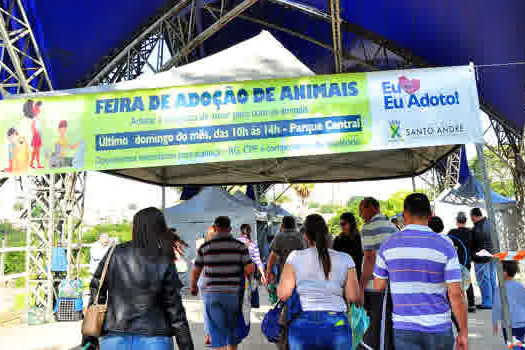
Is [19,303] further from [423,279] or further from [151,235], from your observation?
[423,279]

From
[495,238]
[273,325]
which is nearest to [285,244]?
[273,325]

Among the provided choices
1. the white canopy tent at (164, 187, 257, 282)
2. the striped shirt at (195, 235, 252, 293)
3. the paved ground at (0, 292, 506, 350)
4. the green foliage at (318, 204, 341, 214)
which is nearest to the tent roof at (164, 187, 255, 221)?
the white canopy tent at (164, 187, 257, 282)

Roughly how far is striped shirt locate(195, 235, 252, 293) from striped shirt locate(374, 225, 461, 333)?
1915 mm

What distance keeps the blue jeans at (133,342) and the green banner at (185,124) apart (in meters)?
1.53

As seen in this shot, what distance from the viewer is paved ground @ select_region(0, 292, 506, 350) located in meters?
5.63

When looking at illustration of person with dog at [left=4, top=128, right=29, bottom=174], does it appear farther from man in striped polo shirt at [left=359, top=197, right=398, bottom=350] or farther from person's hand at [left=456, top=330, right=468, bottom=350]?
person's hand at [left=456, top=330, right=468, bottom=350]

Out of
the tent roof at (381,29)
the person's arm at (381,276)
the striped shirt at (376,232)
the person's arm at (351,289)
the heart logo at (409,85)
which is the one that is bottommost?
the person's arm at (351,289)

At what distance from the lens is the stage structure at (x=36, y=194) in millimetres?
8219

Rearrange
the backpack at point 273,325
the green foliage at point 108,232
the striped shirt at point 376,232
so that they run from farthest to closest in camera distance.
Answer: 1. the green foliage at point 108,232
2. the striped shirt at point 376,232
3. the backpack at point 273,325

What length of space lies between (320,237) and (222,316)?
176cm

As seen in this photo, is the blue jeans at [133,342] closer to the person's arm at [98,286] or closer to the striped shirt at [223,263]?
the person's arm at [98,286]

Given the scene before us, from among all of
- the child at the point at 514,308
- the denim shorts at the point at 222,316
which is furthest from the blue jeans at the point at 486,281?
the denim shorts at the point at 222,316

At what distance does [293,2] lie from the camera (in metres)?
12.0

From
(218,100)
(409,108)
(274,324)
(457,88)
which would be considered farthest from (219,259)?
(457,88)
